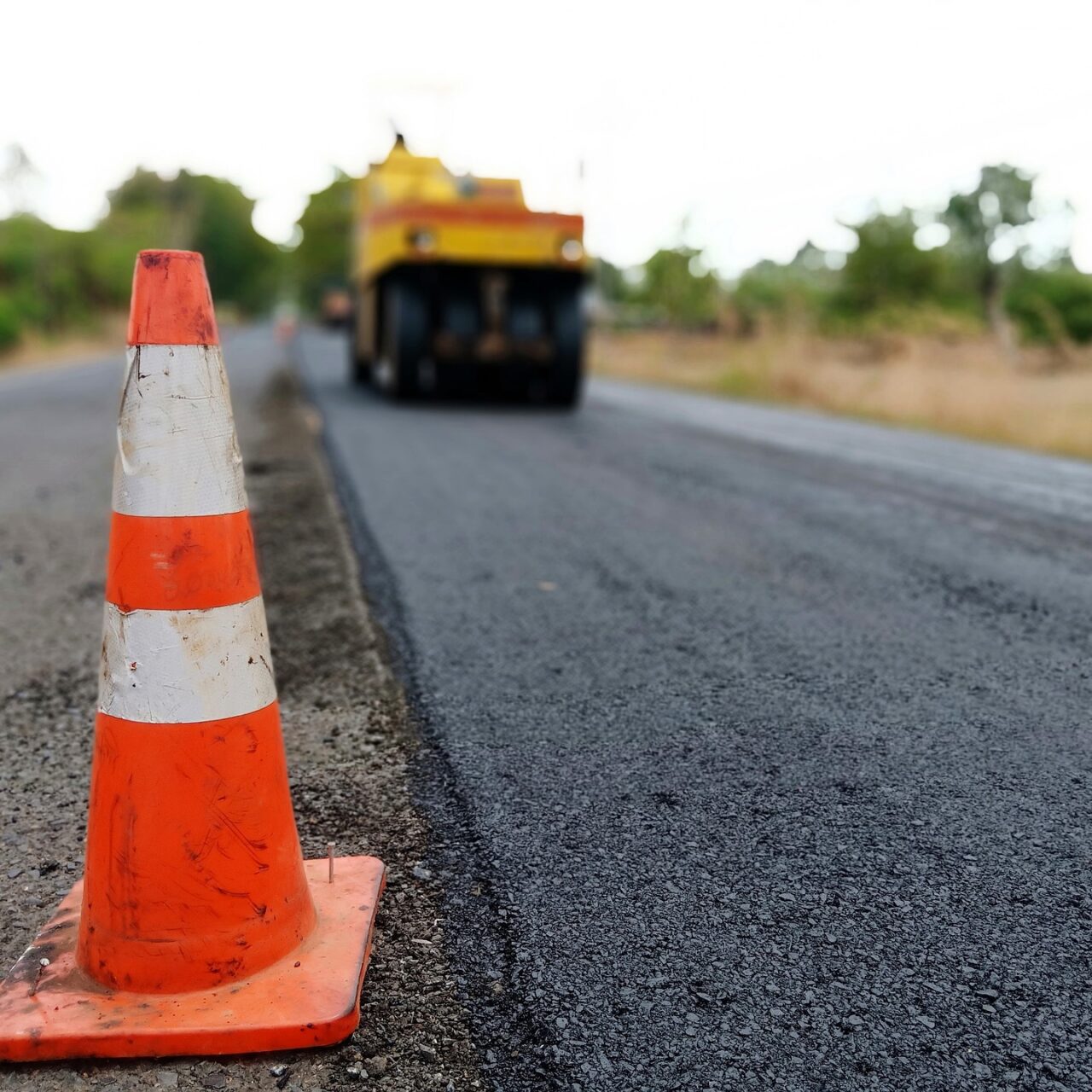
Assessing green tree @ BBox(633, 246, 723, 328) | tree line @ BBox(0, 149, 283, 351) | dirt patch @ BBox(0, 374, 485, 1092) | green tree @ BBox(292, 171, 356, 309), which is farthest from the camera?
green tree @ BBox(292, 171, 356, 309)

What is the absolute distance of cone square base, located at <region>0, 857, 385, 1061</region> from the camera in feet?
4.90

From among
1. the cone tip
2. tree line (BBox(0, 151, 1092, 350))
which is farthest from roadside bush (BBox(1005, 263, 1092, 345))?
the cone tip

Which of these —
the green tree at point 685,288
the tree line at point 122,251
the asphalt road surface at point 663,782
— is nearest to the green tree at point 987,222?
the green tree at point 685,288

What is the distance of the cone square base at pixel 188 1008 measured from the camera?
1493mm

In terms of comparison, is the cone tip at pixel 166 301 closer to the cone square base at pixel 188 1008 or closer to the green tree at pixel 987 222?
the cone square base at pixel 188 1008

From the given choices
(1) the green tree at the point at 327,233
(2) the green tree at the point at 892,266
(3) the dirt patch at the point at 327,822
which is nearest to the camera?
(3) the dirt patch at the point at 327,822

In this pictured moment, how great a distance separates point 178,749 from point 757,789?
1163mm

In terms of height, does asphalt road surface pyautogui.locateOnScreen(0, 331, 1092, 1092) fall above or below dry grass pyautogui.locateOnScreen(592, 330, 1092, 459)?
below

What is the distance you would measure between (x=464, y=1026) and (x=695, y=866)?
0.56 m

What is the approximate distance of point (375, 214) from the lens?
11.7 metres

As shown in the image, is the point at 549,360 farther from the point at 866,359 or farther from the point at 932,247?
the point at 932,247

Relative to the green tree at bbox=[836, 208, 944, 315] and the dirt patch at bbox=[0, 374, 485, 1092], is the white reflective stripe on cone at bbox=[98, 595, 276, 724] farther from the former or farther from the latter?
the green tree at bbox=[836, 208, 944, 315]

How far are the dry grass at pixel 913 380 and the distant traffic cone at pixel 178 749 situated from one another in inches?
341

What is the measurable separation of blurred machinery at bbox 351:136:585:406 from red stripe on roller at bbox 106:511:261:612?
359 inches
